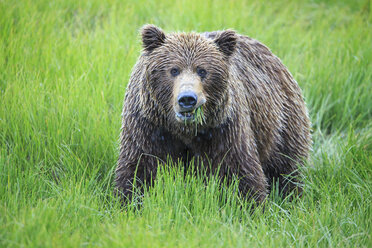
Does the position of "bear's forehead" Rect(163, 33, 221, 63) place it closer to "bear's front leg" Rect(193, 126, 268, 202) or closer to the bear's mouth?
the bear's mouth

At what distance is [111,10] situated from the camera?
8.70m

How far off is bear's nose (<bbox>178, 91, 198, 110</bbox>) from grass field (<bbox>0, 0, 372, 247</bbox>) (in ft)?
2.34

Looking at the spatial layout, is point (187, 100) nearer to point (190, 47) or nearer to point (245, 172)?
point (190, 47)

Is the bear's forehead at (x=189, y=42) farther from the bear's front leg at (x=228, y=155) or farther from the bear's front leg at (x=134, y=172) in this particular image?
the bear's front leg at (x=134, y=172)

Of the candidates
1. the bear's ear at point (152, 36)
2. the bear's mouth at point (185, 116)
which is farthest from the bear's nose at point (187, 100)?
the bear's ear at point (152, 36)

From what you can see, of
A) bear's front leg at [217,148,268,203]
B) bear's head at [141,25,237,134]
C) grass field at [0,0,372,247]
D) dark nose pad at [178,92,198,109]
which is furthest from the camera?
bear's front leg at [217,148,268,203]

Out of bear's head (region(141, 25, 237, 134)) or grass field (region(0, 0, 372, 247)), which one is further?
bear's head (region(141, 25, 237, 134))

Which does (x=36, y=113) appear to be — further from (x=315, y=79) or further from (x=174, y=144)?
(x=315, y=79)

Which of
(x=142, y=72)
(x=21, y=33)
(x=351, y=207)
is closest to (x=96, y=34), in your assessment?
(x=21, y=33)

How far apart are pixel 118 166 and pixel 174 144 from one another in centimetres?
60

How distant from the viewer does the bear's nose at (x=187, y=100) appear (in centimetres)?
432

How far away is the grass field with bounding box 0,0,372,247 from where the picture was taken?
4199 mm

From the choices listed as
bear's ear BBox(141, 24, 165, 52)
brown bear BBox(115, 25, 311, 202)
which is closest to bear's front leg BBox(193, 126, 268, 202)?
brown bear BBox(115, 25, 311, 202)

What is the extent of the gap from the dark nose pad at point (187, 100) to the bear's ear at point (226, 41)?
851 millimetres
